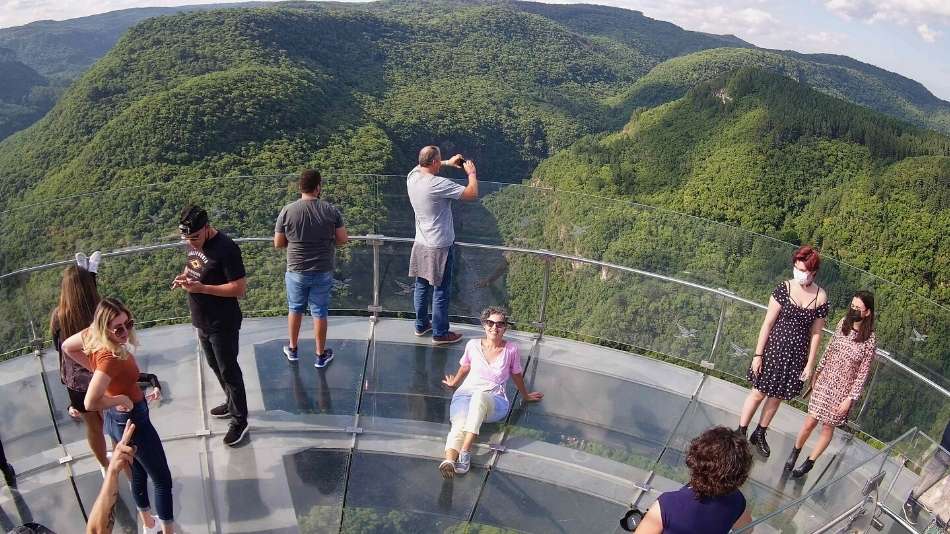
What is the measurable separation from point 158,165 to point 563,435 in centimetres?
5010

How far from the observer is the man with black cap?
3.44 meters

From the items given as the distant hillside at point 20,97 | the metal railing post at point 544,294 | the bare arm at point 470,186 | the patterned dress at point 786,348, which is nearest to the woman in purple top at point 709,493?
the patterned dress at point 786,348

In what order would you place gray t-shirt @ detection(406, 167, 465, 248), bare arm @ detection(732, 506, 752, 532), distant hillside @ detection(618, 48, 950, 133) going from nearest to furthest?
1. bare arm @ detection(732, 506, 752, 532)
2. gray t-shirt @ detection(406, 167, 465, 248)
3. distant hillside @ detection(618, 48, 950, 133)

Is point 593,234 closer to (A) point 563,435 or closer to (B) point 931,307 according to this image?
(A) point 563,435

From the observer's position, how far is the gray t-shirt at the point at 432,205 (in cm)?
458

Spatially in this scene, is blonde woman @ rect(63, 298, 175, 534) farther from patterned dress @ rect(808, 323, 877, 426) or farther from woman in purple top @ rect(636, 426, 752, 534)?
patterned dress @ rect(808, 323, 877, 426)

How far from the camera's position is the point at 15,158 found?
57281 mm

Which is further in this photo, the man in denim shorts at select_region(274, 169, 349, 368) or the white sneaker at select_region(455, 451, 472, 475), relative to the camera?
the man in denim shorts at select_region(274, 169, 349, 368)

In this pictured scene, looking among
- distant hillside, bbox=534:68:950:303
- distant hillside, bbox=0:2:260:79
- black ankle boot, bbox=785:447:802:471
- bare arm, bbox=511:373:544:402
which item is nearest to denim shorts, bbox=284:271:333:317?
bare arm, bbox=511:373:544:402

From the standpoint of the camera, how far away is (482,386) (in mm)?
4164

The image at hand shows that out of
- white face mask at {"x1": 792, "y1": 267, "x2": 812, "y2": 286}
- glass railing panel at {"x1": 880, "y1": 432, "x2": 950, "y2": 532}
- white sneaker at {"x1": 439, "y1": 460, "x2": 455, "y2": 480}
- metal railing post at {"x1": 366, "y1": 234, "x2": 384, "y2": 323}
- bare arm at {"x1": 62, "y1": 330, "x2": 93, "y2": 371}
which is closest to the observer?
bare arm at {"x1": 62, "y1": 330, "x2": 93, "y2": 371}

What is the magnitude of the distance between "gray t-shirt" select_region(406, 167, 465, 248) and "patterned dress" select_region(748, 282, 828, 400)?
7.12 feet

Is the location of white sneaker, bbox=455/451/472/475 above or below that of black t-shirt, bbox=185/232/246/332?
below

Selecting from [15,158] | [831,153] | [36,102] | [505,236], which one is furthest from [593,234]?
[36,102]
